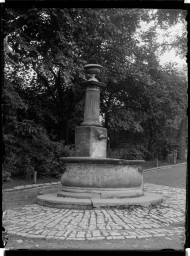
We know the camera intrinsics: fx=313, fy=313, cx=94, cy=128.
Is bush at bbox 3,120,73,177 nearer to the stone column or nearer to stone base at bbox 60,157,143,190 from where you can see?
the stone column

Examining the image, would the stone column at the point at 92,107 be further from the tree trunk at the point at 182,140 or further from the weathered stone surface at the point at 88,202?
the tree trunk at the point at 182,140

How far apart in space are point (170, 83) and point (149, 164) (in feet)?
22.3

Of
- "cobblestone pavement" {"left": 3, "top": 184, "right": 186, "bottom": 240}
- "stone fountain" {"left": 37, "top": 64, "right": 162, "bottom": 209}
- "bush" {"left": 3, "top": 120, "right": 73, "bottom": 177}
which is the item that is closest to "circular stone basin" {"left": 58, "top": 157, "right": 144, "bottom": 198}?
"stone fountain" {"left": 37, "top": 64, "right": 162, "bottom": 209}

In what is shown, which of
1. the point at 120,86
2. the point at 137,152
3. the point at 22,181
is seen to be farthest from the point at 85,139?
the point at 137,152

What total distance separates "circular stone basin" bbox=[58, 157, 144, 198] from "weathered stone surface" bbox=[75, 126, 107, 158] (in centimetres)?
108

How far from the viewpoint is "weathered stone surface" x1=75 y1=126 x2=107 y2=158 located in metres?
9.62

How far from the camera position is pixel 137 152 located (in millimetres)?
23469

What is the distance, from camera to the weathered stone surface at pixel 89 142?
9.62 m

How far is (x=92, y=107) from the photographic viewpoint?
10.1 m

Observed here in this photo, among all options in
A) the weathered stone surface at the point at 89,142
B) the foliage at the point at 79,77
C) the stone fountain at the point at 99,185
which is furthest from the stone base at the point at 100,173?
the foliage at the point at 79,77

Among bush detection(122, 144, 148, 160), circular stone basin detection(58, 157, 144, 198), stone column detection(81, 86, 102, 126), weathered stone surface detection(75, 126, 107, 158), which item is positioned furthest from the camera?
bush detection(122, 144, 148, 160)

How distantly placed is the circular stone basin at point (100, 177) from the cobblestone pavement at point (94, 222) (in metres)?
1.00

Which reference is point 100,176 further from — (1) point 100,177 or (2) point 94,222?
(2) point 94,222

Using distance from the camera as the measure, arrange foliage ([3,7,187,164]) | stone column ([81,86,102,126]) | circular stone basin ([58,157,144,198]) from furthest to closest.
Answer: stone column ([81,86,102,126]) → foliage ([3,7,187,164]) → circular stone basin ([58,157,144,198])
